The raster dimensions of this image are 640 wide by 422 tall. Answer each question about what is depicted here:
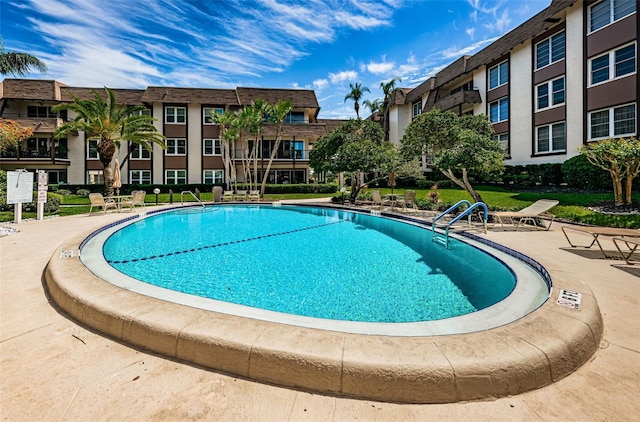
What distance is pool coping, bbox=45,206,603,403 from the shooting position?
2.29 metres

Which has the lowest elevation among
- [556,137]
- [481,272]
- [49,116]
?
[481,272]

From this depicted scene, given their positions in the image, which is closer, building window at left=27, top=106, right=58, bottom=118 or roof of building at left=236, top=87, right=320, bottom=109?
building window at left=27, top=106, right=58, bottom=118

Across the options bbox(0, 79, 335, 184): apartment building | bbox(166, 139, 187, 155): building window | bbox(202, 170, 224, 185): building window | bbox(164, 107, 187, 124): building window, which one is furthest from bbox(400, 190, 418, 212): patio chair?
bbox(164, 107, 187, 124): building window

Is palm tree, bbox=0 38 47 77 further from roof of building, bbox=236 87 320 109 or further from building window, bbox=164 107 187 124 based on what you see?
roof of building, bbox=236 87 320 109

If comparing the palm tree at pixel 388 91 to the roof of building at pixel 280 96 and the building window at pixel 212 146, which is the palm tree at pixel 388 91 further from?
the building window at pixel 212 146

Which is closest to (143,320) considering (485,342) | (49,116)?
(485,342)

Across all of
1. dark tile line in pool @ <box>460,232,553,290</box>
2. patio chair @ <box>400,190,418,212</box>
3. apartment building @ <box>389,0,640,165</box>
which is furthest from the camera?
apartment building @ <box>389,0,640,165</box>

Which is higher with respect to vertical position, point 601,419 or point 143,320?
point 143,320

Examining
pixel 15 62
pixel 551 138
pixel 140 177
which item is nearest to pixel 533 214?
pixel 551 138

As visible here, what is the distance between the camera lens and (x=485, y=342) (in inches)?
103

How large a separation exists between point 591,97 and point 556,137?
310 cm

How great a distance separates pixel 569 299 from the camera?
3598 mm

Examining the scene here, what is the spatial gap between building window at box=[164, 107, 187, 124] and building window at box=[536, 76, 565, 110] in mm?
30968

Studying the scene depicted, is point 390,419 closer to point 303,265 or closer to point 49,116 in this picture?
point 303,265
